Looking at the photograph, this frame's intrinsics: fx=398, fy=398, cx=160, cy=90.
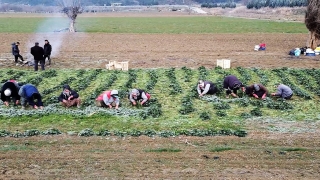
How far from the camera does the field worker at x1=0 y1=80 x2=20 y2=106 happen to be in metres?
16.9

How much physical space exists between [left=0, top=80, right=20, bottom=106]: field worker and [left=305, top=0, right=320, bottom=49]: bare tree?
13.8m

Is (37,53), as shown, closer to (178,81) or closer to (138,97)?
(178,81)

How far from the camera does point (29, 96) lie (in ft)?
53.9

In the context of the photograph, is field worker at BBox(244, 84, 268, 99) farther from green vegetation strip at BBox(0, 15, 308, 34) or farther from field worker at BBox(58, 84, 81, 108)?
green vegetation strip at BBox(0, 15, 308, 34)

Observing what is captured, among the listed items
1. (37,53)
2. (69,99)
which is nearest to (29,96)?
(69,99)

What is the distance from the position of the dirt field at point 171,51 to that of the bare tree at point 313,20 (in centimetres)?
214

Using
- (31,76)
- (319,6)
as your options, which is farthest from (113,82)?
(319,6)

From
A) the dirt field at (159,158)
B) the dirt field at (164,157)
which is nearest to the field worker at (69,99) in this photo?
the dirt field at (164,157)

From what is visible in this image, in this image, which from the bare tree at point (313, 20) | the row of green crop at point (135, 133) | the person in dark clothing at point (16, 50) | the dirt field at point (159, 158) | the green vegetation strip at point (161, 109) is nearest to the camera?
the dirt field at point (159, 158)

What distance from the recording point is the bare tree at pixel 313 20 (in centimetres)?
1945

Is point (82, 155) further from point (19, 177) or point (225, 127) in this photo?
point (225, 127)

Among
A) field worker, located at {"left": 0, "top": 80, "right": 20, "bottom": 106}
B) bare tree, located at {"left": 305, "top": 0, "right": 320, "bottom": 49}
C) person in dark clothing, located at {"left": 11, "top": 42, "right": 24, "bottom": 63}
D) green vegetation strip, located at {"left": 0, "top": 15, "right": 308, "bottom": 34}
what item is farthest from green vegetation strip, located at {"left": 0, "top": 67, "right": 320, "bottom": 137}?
green vegetation strip, located at {"left": 0, "top": 15, "right": 308, "bottom": 34}

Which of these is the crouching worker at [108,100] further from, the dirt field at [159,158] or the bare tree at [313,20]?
the bare tree at [313,20]

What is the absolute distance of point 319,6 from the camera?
2305 centimetres
